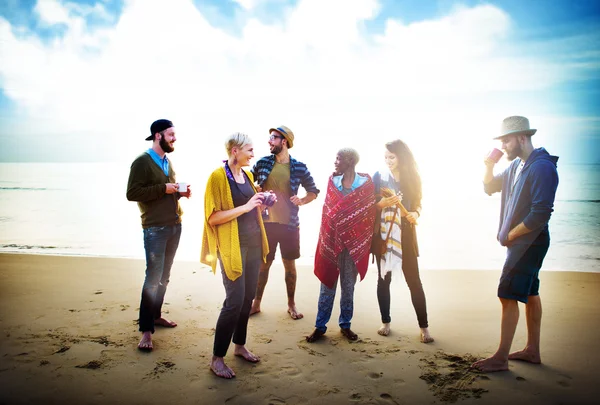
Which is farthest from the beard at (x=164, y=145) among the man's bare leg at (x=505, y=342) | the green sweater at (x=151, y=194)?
the man's bare leg at (x=505, y=342)

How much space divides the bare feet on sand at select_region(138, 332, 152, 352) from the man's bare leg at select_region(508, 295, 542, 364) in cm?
Result: 342

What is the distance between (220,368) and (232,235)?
1116 millimetres

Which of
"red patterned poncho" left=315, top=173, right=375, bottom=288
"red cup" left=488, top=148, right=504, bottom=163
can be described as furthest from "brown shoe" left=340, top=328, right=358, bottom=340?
"red cup" left=488, top=148, right=504, bottom=163

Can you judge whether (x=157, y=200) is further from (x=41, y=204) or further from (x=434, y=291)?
(x=41, y=204)

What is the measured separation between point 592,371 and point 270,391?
2.71 meters

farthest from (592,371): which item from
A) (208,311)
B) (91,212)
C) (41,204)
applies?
(41,204)

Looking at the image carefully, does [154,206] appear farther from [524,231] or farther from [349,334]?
[524,231]

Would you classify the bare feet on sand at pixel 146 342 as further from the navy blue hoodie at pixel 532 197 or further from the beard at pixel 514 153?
the beard at pixel 514 153

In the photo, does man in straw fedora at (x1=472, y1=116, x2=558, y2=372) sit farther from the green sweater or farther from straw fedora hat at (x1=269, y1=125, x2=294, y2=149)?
the green sweater

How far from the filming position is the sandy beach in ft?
9.33

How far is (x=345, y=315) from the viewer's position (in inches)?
157

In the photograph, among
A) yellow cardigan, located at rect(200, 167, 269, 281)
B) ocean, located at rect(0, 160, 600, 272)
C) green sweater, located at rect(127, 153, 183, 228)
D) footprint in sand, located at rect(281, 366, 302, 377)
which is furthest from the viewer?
ocean, located at rect(0, 160, 600, 272)

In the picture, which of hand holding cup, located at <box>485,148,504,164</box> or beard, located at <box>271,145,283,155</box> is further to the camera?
beard, located at <box>271,145,283,155</box>

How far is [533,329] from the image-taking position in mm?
3322
